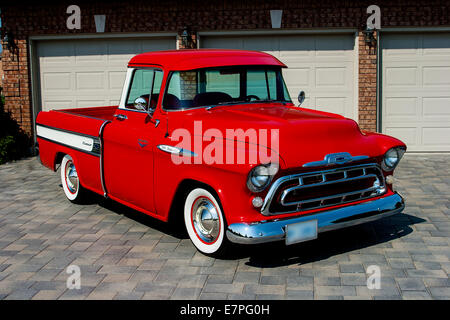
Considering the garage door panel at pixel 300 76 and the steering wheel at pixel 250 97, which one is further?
the garage door panel at pixel 300 76

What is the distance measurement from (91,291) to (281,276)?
157cm

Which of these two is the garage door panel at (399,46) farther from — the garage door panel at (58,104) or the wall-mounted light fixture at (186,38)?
the garage door panel at (58,104)

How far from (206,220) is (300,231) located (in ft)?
3.08

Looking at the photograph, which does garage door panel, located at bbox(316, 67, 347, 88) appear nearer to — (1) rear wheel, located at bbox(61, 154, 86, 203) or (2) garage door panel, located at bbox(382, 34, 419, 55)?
(2) garage door panel, located at bbox(382, 34, 419, 55)

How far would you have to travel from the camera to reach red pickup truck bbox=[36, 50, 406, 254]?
4.89 meters

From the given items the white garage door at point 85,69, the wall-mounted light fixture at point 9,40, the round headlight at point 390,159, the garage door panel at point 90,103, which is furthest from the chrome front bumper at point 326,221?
the wall-mounted light fixture at point 9,40

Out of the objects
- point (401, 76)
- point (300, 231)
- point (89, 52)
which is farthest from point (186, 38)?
point (300, 231)

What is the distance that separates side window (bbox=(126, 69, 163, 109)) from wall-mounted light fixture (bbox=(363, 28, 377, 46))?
6.05 meters

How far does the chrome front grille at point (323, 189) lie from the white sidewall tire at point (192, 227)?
505 millimetres

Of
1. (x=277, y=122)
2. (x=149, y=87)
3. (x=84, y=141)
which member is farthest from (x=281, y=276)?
(x=84, y=141)

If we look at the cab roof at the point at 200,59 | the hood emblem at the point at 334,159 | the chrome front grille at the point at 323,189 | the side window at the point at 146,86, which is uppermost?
the cab roof at the point at 200,59

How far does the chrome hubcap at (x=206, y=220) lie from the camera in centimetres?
530

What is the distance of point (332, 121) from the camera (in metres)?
5.42

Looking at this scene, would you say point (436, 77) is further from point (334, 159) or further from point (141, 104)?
point (141, 104)
